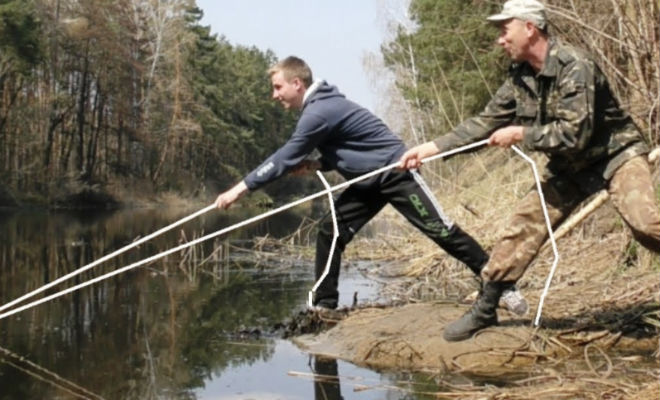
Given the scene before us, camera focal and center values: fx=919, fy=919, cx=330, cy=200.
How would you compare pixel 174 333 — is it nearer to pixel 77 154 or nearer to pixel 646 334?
pixel 646 334

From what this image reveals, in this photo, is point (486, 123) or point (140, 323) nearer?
point (486, 123)

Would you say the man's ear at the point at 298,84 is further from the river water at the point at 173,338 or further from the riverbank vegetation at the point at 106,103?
the riverbank vegetation at the point at 106,103

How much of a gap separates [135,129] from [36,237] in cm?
3406

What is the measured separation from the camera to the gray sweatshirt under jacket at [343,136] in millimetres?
6520

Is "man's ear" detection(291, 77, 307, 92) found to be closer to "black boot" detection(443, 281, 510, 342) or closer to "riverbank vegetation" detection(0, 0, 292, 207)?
"black boot" detection(443, 281, 510, 342)

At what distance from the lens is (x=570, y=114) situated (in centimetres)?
511

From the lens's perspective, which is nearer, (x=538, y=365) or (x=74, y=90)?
(x=538, y=365)

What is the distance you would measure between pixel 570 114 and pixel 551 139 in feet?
0.57

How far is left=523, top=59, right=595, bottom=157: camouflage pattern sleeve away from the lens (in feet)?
16.7

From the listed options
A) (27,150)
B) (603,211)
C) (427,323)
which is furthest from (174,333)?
(27,150)

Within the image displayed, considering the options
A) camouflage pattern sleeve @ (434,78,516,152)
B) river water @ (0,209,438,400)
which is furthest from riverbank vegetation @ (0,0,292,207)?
camouflage pattern sleeve @ (434,78,516,152)

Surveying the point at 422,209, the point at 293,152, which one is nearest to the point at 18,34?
the point at 293,152

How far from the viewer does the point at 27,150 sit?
45656 mm

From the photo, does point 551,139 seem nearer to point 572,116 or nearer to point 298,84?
point 572,116
